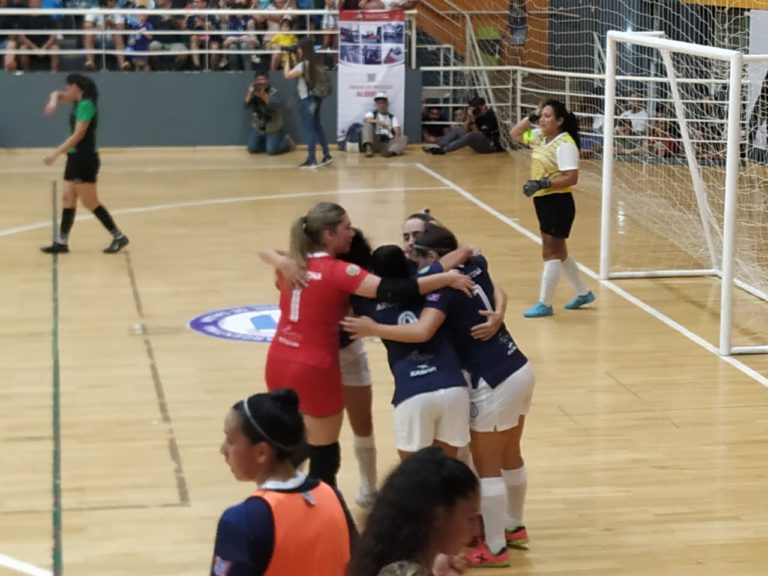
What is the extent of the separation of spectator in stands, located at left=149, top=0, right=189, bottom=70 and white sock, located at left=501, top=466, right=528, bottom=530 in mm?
17843

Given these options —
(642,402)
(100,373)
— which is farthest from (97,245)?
(642,402)

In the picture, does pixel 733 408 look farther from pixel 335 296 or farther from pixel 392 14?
pixel 392 14

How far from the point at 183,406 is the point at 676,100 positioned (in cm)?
587

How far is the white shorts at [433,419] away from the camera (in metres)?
6.12

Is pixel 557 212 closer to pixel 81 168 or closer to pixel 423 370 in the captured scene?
pixel 81 168

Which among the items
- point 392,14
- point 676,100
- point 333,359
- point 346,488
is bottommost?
point 346,488

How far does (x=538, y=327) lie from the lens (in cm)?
1140

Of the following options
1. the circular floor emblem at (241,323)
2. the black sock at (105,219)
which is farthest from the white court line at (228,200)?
the circular floor emblem at (241,323)

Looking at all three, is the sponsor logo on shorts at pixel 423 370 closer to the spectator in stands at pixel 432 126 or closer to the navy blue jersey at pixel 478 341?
the navy blue jersey at pixel 478 341

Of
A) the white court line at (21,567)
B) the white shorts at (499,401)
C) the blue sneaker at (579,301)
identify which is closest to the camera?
the white shorts at (499,401)

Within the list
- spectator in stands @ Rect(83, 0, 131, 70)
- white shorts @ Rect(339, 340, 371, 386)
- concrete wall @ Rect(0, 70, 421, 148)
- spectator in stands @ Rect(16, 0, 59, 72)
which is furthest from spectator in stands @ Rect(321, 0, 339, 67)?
white shorts @ Rect(339, 340, 371, 386)

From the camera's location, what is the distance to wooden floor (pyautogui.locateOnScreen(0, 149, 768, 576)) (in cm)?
693

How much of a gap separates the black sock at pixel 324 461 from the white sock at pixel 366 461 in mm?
461

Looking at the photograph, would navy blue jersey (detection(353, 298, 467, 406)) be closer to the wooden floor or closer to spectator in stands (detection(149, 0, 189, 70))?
the wooden floor
